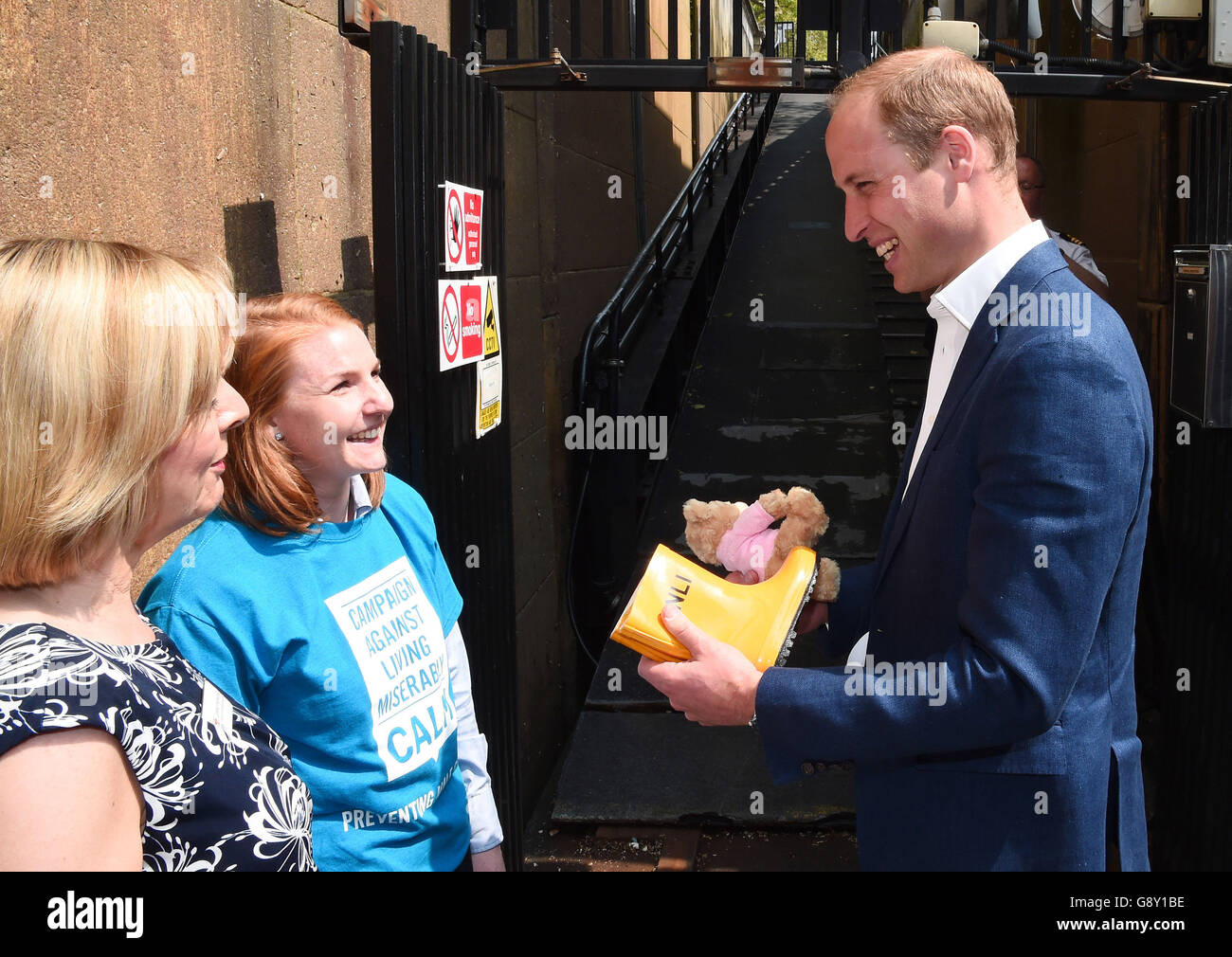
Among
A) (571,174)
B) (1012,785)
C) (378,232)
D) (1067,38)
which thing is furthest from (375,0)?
(1067,38)

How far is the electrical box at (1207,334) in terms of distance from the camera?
3.42 meters

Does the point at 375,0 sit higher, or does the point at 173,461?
the point at 375,0

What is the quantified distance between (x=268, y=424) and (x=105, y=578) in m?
0.63

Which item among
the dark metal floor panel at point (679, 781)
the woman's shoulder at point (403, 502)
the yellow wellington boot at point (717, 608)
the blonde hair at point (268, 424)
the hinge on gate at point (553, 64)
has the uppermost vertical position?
the hinge on gate at point (553, 64)

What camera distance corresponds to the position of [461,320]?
3.13 metres

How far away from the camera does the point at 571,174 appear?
6.43 meters

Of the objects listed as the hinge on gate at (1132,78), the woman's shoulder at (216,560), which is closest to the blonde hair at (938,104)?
the woman's shoulder at (216,560)

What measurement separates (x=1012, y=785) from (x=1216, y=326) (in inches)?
92.7

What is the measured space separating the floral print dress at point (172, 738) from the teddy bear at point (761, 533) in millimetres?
1002

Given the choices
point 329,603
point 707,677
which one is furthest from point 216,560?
point 707,677

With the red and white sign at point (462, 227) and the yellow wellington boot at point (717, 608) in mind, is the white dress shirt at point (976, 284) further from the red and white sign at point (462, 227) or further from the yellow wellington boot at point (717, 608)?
the red and white sign at point (462, 227)

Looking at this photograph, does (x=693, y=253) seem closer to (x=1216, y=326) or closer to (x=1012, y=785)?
(x=1216, y=326)

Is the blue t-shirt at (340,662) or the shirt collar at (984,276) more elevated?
the shirt collar at (984,276)

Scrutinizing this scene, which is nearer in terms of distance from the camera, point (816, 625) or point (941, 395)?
point (941, 395)
